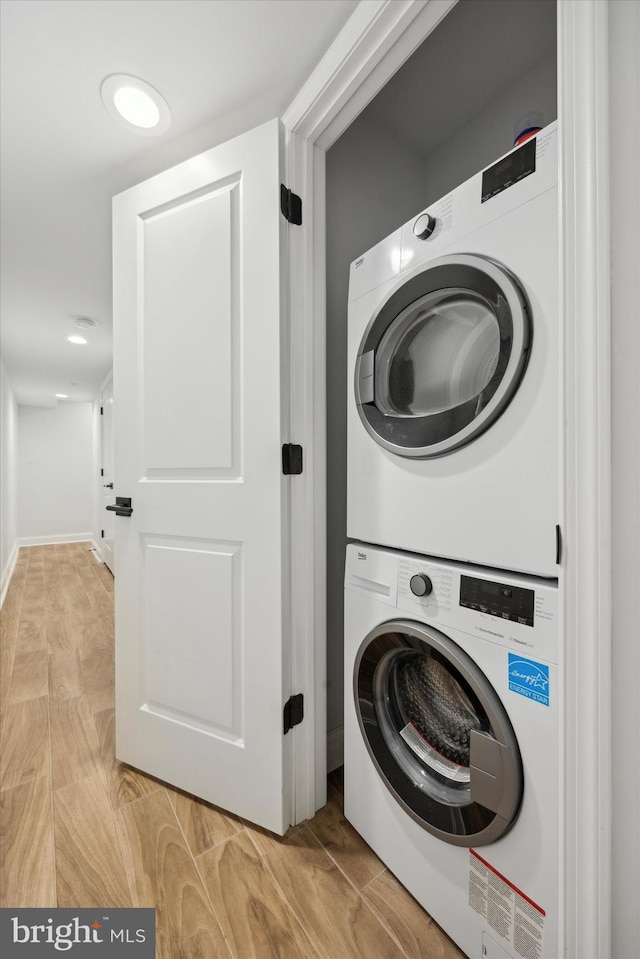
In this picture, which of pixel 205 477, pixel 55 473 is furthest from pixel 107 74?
pixel 55 473

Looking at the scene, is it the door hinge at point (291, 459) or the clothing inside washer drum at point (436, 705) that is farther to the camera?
the door hinge at point (291, 459)

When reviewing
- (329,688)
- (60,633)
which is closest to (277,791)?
(329,688)

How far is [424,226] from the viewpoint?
92 cm

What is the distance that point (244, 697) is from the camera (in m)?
1.21

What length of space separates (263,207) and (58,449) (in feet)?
21.3

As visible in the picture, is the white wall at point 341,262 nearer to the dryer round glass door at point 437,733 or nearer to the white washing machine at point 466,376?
the white washing machine at point 466,376

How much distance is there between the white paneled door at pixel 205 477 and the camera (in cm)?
115

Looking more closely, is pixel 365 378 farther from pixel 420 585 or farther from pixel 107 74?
pixel 107 74

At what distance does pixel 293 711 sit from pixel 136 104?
6.03 feet

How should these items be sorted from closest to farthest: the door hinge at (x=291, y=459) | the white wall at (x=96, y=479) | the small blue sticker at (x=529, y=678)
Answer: the small blue sticker at (x=529, y=678)
the door hinge at (x=291, y=459)
the white wall at (x=96, y=479)

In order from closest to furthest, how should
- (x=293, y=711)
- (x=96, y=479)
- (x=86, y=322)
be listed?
(x=293, y=711) → (x=86, y=322) → (x=96, y=479)

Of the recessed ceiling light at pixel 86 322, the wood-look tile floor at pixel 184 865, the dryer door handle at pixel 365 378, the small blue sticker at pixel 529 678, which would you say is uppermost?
the recessed ceiling light at pixel 86 322
